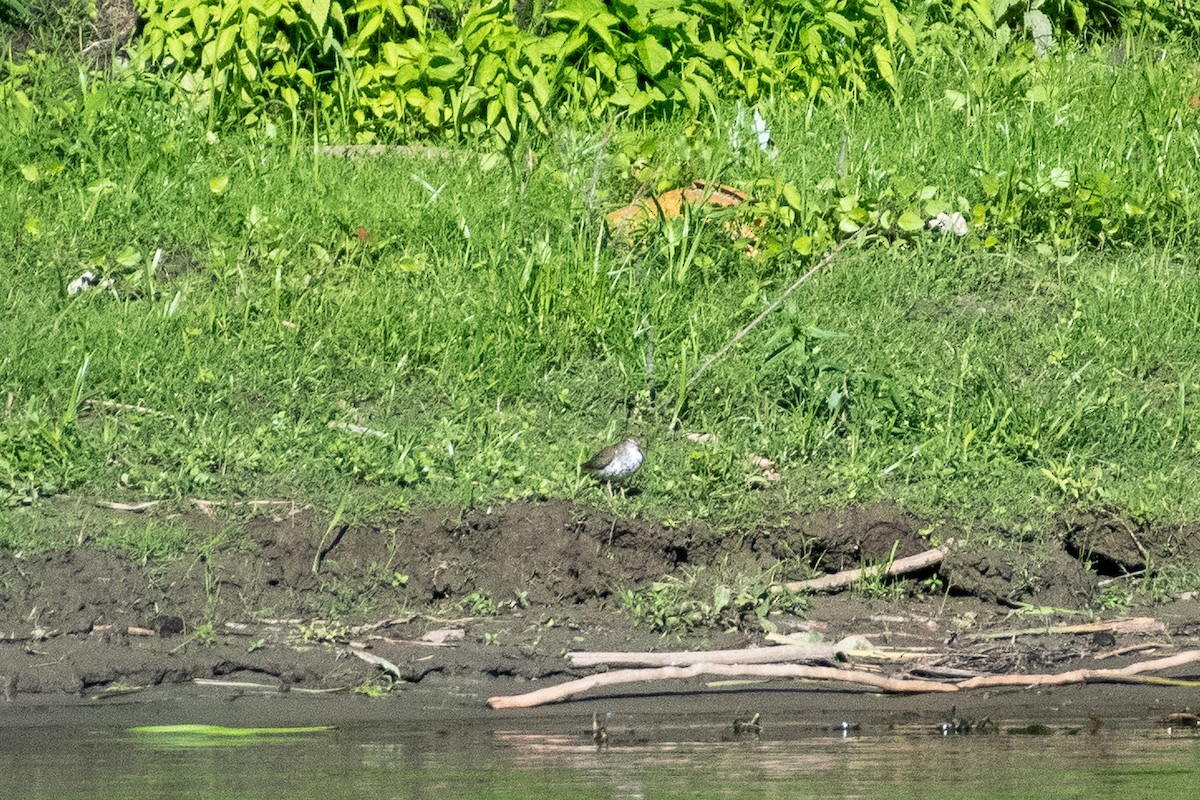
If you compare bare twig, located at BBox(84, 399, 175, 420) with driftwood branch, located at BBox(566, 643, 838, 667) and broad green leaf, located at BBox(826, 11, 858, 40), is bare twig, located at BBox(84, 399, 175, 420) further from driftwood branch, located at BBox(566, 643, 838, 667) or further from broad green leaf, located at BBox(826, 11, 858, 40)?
broad green leaf, located at BBox(826, 11, 858, 40)

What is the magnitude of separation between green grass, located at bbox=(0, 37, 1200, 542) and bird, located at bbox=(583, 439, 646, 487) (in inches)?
2.7

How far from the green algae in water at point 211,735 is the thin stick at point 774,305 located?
6.54ft

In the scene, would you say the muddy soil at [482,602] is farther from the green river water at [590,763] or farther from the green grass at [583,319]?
the green river water at [590,763]

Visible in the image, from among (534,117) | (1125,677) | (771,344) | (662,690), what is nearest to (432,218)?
(534,117)

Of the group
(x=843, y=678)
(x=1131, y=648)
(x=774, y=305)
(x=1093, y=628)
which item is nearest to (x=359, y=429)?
(x=774, y=305)

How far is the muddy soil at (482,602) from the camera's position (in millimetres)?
4098

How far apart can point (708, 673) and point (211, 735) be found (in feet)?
4.06

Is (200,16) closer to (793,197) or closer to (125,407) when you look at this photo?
(125,407)

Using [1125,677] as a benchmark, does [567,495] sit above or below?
above

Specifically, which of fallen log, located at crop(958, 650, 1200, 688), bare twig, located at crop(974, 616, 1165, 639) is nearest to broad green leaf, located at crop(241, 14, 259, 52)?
bare twig, located at crop(974, 616, 1165, 639)

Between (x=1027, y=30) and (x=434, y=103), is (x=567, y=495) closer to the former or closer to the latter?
(x=434, y=103)

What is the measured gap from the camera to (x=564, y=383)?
540 centimetres

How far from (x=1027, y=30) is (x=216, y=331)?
415 cm

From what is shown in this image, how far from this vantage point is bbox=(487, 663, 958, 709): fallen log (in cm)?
391
